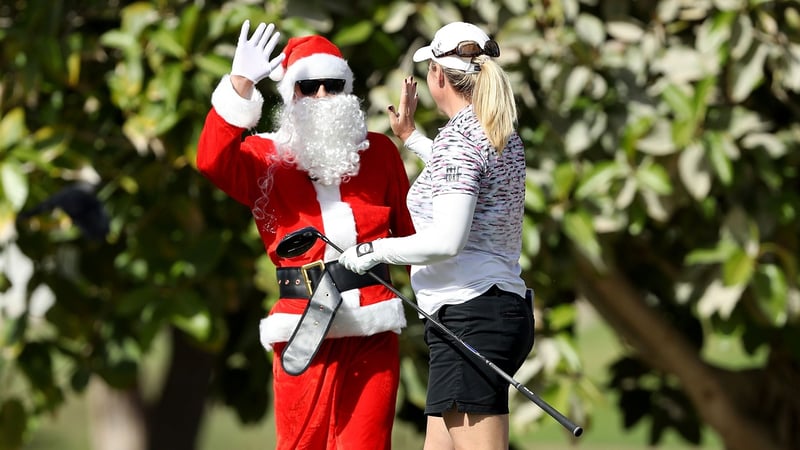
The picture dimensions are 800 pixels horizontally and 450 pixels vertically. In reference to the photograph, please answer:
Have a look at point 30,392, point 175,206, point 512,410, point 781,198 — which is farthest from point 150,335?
point 781,198

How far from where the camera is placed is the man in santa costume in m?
3.26

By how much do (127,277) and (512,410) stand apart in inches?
65.4

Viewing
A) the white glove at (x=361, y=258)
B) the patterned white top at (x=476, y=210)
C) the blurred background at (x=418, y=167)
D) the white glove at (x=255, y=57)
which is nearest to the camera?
the patterned white top at (x=476, y=210)

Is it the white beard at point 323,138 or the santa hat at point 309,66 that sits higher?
the santa hat at point 309,66

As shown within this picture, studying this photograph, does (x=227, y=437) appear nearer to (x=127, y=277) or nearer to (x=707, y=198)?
(x=127, y=277)

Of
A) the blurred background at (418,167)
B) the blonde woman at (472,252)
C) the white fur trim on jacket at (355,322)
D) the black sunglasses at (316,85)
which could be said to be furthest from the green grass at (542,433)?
the blonde woman at (472,252)

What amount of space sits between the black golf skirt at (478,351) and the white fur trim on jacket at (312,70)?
708mm

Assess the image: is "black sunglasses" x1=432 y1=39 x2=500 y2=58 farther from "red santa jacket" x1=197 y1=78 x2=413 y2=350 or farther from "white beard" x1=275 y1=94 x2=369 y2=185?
"red santa jacket" x1=197 y1=78 x2=413 y2=350

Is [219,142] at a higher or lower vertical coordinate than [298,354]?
higher

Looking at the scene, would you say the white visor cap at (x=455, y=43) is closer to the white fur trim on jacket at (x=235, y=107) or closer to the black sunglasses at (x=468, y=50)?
the black sunglasses at (x=468, y=50)

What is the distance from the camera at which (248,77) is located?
124 inches

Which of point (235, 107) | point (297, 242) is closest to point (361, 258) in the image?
point (297, 242)

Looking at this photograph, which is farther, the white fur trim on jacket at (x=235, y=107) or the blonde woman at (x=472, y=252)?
the white fur trim on jacket at (x=235, y=107)

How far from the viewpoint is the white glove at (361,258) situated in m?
2.96
